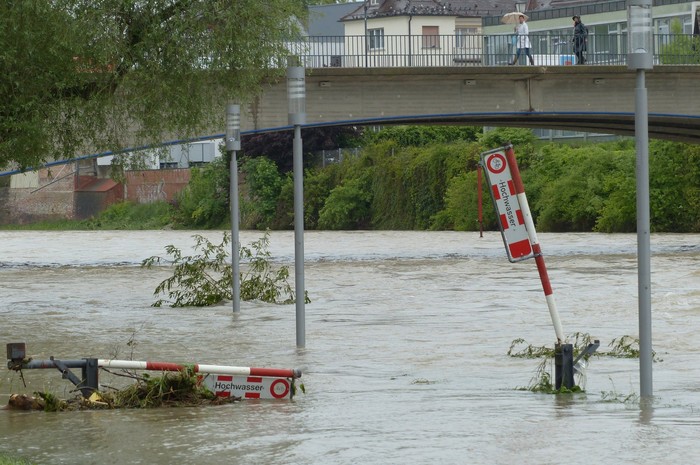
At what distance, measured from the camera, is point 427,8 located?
91688 mm

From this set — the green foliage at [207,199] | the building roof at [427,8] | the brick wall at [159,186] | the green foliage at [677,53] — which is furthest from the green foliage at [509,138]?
the green foliage at [677,53]

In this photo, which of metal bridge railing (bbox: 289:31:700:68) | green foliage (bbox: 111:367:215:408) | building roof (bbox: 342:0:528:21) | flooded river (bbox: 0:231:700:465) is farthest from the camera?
building roof (bbox: 342:0:528:21)

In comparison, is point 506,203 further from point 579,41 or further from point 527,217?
point 579,41

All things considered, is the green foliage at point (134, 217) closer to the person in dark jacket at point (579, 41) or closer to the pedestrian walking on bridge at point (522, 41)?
the pedestrian walking on bridge at point (522, 41)

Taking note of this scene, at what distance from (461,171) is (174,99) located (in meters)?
48.3

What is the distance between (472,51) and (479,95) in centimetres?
234

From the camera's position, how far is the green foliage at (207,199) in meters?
75.6

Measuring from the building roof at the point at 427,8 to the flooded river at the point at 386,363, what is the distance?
2142 inches

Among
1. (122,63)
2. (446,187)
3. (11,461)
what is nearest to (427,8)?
(446,187)

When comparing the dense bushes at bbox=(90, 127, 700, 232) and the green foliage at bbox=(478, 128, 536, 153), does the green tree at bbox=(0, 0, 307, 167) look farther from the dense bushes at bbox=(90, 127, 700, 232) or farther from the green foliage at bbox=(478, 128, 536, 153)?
the green foliage at bbox=(478, 128, 536, 153)

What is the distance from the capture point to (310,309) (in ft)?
76.4

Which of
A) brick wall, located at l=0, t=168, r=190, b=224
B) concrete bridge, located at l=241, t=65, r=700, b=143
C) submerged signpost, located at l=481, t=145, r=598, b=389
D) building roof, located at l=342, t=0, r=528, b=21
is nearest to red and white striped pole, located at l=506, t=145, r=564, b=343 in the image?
submerged signpost, located at l=481, t=145, r=598, b=389

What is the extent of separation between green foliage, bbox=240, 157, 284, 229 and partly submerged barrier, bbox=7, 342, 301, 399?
61.5m

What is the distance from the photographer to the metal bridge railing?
3881 cm
